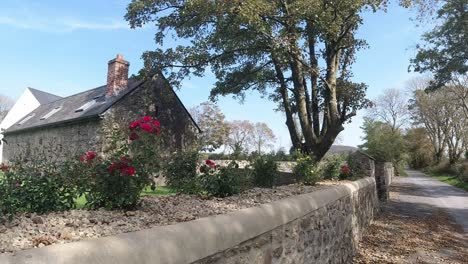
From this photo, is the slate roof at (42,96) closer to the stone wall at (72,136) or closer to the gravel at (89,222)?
the stone wall at (72,136)

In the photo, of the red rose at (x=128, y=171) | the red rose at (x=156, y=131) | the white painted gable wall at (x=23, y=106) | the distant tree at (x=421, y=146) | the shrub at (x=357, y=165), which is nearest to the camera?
the red rose at (x=128, y=171)

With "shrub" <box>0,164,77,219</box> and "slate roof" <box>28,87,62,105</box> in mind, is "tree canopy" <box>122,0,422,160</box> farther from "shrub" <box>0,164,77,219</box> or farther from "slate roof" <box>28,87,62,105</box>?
"slate roof" <box>28,87,62,105</box>

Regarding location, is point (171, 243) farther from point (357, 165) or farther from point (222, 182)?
point (357, 165)

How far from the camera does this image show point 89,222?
3.01 meters

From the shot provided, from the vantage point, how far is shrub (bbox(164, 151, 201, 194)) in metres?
5.88

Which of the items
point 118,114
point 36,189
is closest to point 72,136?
point 118,114

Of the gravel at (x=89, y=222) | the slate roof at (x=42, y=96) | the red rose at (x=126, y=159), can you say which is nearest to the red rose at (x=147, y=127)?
the red rose at (x=126, y=159)

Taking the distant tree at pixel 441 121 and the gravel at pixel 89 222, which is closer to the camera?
the gravel at pixel 89 222

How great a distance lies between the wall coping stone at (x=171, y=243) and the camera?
1.82m

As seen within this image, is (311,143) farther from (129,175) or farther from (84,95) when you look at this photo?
(84,95)

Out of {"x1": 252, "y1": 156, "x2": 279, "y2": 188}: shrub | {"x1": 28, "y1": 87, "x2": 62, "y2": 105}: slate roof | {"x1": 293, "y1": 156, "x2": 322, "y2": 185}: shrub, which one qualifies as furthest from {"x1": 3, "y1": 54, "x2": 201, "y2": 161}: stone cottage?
{"x1": 28, "y1": 87, "x2": 62, "y2": 105}: slate roof

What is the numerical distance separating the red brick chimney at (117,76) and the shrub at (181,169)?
13728 mm

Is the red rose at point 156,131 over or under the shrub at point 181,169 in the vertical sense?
over

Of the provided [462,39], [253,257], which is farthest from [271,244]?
[462,39]
